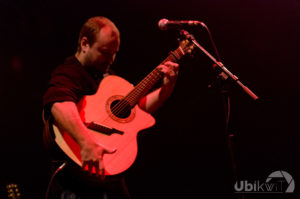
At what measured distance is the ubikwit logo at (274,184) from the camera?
10.3 feet

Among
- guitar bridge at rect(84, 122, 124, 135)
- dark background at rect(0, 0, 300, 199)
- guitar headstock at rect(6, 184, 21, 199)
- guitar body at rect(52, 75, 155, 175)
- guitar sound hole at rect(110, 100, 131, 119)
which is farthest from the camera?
dark background at rect(0, 0, 300, 199)

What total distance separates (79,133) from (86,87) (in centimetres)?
53

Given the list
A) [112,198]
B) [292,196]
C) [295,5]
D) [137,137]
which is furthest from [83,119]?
[295,5]

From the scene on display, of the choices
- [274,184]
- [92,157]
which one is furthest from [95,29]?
[274,184]

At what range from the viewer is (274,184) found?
3174 millimetres

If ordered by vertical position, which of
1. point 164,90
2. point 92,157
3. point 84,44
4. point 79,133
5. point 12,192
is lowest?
point 12,192

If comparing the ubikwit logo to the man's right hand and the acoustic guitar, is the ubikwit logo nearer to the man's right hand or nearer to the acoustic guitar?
the acoustic guitar

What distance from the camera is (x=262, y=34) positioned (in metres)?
3.55

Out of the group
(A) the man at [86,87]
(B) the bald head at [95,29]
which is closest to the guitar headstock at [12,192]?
(A) the man at [86,87]

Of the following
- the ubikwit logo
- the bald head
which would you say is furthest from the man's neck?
the ubikwit logo

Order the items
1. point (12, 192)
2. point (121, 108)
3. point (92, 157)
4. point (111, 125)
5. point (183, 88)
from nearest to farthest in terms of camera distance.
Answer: point (92, 157) < point (111, 125) < point (121, 108) < point (12, 192) < point (183, 88)

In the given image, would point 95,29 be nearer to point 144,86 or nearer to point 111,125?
point 144,86

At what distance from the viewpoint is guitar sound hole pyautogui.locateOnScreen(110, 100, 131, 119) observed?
2375mm

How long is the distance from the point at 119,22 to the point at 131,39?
275 mm
